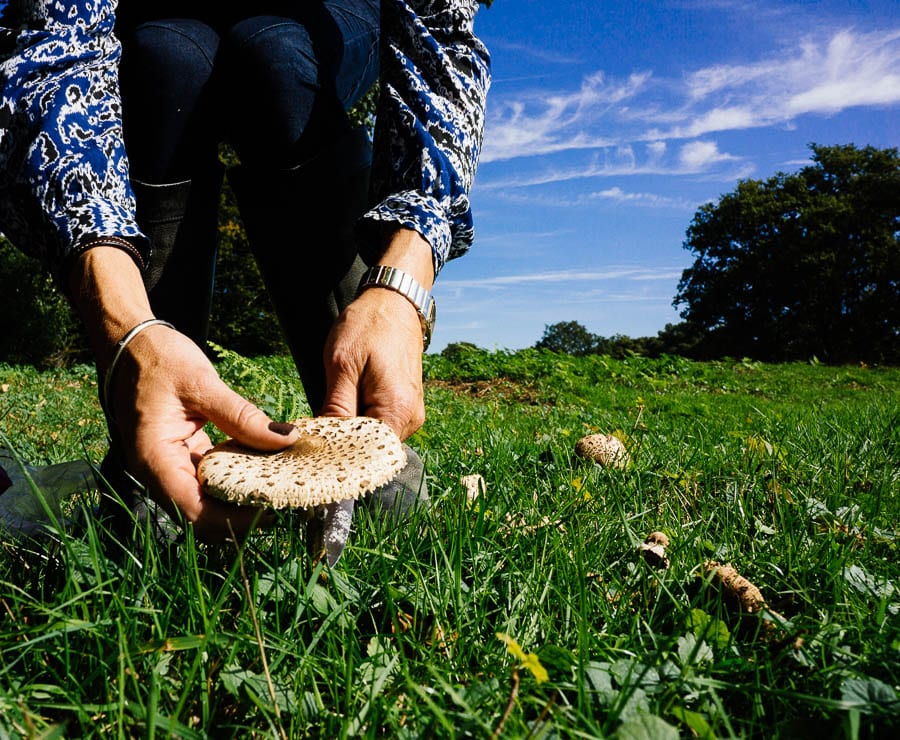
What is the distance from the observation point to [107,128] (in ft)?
6.01

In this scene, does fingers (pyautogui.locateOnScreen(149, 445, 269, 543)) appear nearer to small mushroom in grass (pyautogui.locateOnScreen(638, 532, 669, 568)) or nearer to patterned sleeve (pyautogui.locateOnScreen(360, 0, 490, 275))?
patterned sleeve (pyautogui.locateOnScreen(360, 0, 490, 275))

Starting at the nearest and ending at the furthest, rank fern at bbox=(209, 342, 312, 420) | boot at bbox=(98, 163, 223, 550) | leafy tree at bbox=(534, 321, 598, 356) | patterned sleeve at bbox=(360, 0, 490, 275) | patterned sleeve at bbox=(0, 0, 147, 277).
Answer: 1. patterned sleeve at bbox=(0, 0, 147, 277)
2. patterned sleeve at bbox=(360, 0, 490, 275)
3. boot at bbox=(98, 163, 223, 550)
4. fern at bbox=(209, 342, 312, 420)
5. leafy tree at bbox=(534, 321, 598, 356)

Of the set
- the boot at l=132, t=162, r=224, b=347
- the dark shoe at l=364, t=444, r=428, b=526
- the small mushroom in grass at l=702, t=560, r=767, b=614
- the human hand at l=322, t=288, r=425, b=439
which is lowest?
the small mushroom in grass at l=702, t=560, r=767, b=614

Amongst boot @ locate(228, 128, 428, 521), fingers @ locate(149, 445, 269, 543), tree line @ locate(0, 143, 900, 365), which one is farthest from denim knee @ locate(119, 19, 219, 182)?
tree line @ locate(0, 143, 900, 365)

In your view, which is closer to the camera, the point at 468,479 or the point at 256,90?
the point at 256,90

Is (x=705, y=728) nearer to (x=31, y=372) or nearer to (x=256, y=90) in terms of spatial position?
(x=256, y=90)

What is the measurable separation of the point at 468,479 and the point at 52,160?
1605mm

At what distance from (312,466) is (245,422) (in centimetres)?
21

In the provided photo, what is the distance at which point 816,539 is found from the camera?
1.82 meters

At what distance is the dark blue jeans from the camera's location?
2.07m

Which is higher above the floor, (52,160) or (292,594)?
(52,160)

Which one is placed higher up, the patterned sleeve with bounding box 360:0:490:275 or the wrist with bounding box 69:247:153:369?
the patterned sleeve with bounding box 360:0:490:275

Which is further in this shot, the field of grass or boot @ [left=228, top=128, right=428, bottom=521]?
boot @ [left=228, top=128, right=428, bottom=521]

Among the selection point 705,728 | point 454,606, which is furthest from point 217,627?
point 705,728
